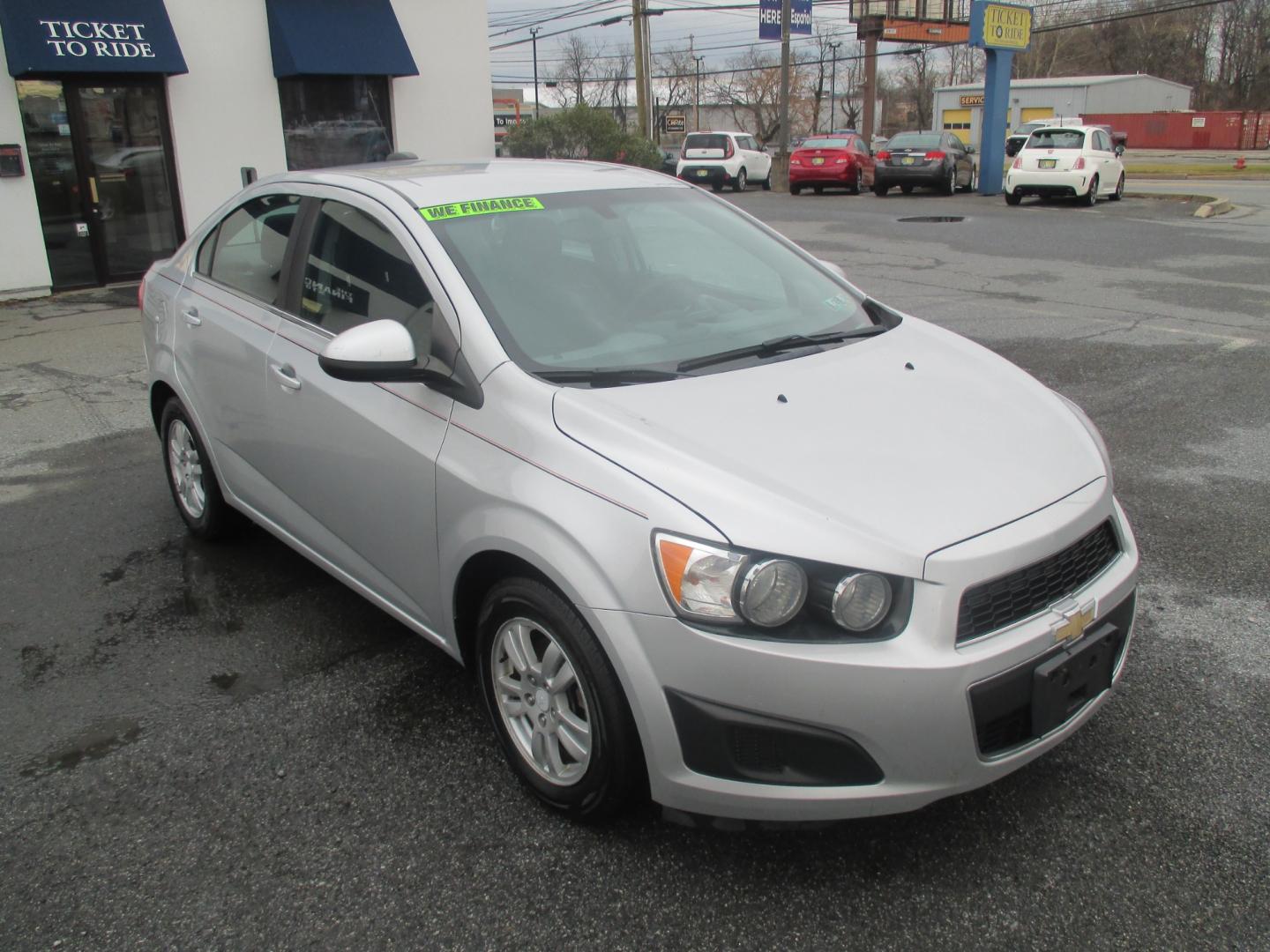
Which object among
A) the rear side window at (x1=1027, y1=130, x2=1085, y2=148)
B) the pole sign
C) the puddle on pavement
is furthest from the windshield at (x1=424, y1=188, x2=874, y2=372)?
the pole sign

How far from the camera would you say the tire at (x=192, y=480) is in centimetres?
461

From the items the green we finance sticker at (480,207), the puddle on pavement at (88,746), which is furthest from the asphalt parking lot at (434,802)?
the green we finance sticker at (480,207)

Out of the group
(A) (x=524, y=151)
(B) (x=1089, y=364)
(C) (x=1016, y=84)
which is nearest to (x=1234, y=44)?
(C) (x=1016, y=84)

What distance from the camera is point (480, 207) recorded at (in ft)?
11.4

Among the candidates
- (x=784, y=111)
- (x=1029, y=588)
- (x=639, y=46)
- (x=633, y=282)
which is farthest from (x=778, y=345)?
(x=639, y=46)

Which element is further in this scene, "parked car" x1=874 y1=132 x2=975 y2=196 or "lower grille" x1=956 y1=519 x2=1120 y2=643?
"parked car" x1=874 y1=132 x2=975 y2=196

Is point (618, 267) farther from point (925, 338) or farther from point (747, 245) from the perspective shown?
point (925, 338)

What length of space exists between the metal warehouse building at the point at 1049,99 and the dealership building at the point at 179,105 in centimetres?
3869

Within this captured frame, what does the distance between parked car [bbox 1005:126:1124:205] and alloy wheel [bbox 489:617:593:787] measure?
2175 cm

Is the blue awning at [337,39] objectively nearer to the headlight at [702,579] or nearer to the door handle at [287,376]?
the door handle at [287,376]

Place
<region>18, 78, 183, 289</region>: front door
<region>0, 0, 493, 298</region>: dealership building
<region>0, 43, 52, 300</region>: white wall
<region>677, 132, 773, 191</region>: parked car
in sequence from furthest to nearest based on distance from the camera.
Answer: <region>677, 132, 773, 191</region>: parked car → <region>18, 78, 183, 289</region>: front door → <region>0, 0, 493, 298</region>: dealership building → <region>0, 43, 52, 300</region>: white wall

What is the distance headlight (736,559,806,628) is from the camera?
2.36 metres

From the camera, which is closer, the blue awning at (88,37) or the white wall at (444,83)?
the blue awning at (88,37)

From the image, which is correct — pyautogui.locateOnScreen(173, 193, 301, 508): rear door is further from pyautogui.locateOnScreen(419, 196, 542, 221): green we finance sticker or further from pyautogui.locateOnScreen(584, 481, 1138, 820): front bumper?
pyautogui.locateOnScreen(584, 481, 1138, 820): front bumper
